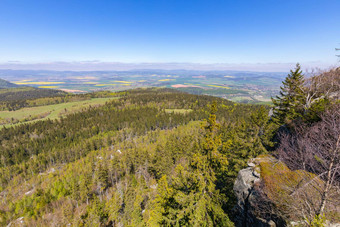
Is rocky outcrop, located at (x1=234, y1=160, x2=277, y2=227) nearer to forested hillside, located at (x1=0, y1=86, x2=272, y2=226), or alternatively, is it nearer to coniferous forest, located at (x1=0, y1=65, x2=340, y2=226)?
coniferous forest, located at (x1=0, y1=65, x2=340, y2=226)

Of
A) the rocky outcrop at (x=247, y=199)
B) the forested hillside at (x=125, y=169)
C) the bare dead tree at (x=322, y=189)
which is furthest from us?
the forested hillside at (x=125, y=169)

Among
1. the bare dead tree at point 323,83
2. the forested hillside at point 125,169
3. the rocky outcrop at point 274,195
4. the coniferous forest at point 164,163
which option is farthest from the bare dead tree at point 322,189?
the bare dead tree at point 323,83

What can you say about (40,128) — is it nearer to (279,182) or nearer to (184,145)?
(184,145)

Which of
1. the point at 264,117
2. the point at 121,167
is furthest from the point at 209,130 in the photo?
the point at 121,167

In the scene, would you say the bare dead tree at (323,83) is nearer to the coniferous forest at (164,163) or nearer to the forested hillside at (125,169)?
the coniferous forest at (164,163)

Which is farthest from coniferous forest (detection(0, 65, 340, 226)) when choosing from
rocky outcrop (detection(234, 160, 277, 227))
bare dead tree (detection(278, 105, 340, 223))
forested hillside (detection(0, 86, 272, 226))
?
rocky outcrop (detection(234, 160, 277, 227))

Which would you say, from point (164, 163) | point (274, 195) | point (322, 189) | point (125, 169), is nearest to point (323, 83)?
point (322, 189)
